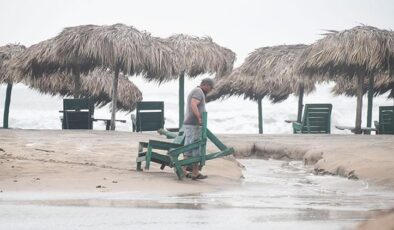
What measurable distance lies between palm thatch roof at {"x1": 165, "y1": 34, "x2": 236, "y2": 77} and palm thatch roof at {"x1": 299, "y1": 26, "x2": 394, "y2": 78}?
299cm

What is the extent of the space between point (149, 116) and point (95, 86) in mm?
8614

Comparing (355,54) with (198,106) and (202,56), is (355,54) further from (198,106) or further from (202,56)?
(198,106)

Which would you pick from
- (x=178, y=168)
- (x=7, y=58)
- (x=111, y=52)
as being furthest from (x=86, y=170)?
(x=7, y=58)

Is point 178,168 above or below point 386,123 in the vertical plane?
below

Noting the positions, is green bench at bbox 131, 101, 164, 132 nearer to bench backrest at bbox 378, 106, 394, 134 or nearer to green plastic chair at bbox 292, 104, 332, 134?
green plastic chair at bbox 292, 104, 332, 134

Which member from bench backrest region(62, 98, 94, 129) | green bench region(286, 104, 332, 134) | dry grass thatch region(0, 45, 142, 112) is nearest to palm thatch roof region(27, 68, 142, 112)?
dry grass thatch region(0, 45, 142, 112)

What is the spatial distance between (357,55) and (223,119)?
151 feet

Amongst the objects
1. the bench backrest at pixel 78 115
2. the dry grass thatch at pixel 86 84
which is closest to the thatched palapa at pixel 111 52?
the bench backrest at pixel 78 115

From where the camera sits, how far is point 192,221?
21.6 feet

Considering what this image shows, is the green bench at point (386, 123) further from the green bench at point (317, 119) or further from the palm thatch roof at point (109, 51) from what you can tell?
the palm thatch roof at point (109, 51)

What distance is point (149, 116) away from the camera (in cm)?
2102

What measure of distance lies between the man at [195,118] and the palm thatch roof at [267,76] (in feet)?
50.9

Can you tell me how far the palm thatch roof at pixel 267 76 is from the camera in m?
28.4

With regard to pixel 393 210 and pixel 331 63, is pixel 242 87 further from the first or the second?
pixel 393 210
